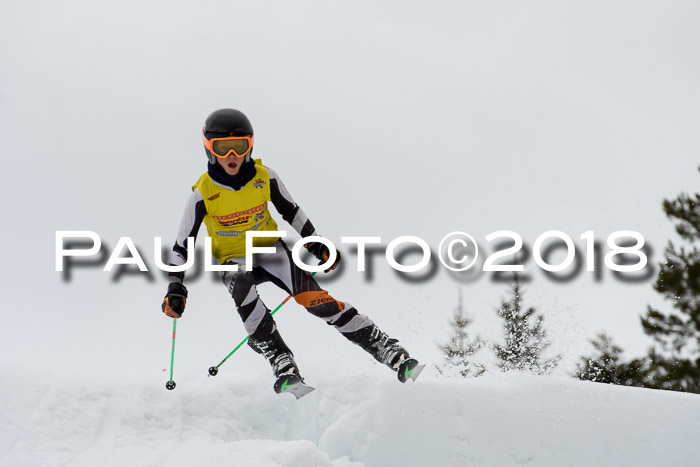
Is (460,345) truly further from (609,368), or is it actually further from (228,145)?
(228,145)

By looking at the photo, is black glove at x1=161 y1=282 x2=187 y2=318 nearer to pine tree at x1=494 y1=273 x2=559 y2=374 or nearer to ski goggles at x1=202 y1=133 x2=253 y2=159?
ski goggles at x1=202 y1=133 x2=253 y2=159

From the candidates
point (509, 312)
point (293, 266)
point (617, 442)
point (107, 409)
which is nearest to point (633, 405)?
point (617, 442)

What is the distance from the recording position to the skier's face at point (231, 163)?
5496 mm

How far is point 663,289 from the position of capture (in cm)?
1841

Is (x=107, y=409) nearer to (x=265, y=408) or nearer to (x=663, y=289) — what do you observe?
(x=265, y=408)

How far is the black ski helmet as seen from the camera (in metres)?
5.40

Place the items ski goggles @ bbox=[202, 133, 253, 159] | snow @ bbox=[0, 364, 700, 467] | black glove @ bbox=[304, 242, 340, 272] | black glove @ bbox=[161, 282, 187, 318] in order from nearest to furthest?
snow @ bbox=[0, 364, 700, 467], ski goggles @ bbox=[202, 133, 253, 159], black glove @ bbox=[161, 282, 187, 318], black glove @ bbox=[304, 242, 340, 272]

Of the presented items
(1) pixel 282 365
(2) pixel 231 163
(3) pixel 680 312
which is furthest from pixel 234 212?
(3) pixel 680 312

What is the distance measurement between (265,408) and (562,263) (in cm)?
366

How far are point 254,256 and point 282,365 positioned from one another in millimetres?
1090

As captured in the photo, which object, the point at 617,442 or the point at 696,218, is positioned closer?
the point at 617,442

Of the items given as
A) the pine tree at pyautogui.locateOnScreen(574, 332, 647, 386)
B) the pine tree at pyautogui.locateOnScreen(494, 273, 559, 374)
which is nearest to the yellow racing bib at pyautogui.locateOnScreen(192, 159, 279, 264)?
the pine tree at pyautogui.locateOnScreen(574, 332, 647, 386)

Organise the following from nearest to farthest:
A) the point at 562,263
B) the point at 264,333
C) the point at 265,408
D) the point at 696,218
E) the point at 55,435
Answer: the point at 55,435
the point at 264,333
the point at 265,408
the point at 562,263
the point at 696,218

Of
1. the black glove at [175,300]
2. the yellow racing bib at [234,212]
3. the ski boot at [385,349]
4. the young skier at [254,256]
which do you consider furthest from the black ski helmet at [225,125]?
the ski boot at [385,349]
